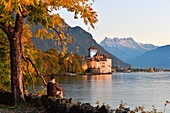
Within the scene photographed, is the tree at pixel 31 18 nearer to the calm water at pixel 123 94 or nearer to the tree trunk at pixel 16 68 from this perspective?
the tree trunk at pixel 16 68

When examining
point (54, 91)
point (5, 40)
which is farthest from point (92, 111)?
point (5, 40)

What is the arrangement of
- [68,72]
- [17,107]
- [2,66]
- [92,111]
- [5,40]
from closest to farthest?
1. [92,111]
2. [17,107]
3. [5,40]
4. [2,66]
5. [68,72]

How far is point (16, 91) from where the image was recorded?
18516 millimetres

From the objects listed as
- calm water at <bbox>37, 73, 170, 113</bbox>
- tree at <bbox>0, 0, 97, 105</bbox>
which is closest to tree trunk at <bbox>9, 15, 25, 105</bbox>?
tree at <bbox>0, 0, 97, 105</bbox>

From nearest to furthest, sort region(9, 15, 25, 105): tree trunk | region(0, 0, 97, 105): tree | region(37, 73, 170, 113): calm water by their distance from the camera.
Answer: region(0, 0, 97, 105): tree
region(9, 15, 25, 105): tree trunk
region(37, 73, 170, 113): calm water

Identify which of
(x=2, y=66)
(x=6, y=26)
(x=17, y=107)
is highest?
(x=6, y=26)

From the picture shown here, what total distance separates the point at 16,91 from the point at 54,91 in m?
1.96

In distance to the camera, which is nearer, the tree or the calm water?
the tree

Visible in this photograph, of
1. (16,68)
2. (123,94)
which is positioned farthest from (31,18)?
(123,94)

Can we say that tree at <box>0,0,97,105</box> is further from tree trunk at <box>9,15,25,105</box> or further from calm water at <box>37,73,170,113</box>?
calm water at <box>37,73,170,113</box>

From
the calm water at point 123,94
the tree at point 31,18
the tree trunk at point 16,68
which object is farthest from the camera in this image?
the calm water at point 123,94

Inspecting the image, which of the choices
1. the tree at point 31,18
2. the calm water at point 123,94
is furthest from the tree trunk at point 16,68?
the calm water at point 123,94

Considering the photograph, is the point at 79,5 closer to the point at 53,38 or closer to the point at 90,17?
the point at 90,17

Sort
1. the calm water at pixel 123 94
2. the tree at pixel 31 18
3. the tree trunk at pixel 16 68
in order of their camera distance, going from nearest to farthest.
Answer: the tree at pixel 31 18 < the tree trunk at pixel 16 68 < the calm water at pixel 123 94
